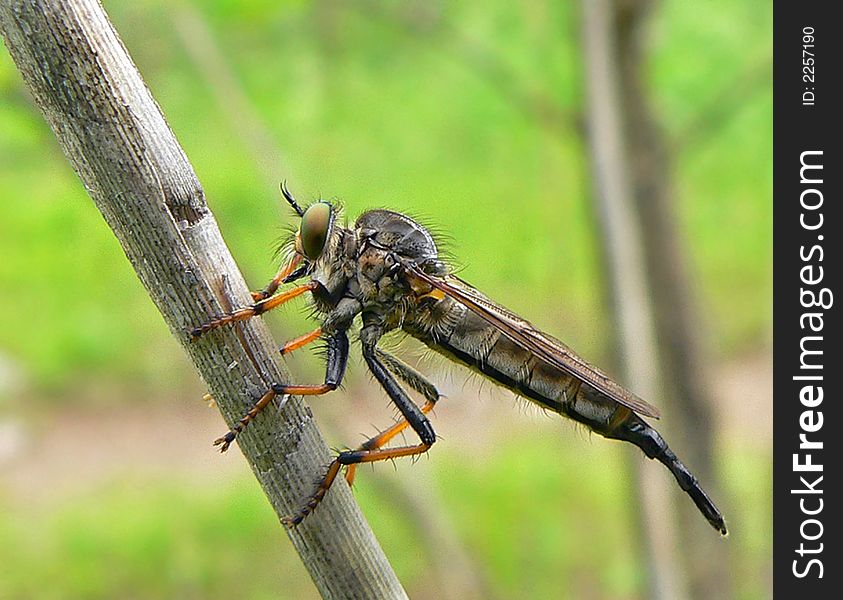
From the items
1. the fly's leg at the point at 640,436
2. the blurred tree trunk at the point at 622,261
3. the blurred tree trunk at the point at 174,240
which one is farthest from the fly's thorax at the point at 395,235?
the blurred tree trunk at the point at 174,240

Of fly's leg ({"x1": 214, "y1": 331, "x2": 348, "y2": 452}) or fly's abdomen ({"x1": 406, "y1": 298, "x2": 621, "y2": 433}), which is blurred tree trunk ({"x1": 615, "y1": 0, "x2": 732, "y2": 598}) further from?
fly's leg ({"x1": 214, "y1": 331, "x2": 348, "y2": 452})

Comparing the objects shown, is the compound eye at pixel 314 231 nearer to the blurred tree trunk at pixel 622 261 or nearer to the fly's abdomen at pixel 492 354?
the fly's abdomen at pixel 492 354

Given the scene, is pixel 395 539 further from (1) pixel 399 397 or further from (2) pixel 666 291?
(1) pixel 399 397

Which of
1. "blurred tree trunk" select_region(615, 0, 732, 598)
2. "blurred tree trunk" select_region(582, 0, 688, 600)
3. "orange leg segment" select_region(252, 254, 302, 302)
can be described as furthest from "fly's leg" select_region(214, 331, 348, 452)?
"blurred tree trunk" select_region(615, 0, 732, 598)

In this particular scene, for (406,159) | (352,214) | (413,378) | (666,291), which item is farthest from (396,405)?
(406,159)

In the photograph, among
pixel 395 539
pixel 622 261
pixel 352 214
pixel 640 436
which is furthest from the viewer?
pixel 352 214

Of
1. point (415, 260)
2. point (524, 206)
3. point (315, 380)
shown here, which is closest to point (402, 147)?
point (524, 206)
